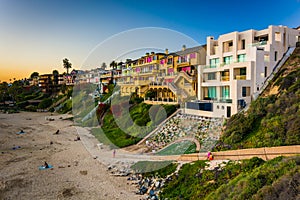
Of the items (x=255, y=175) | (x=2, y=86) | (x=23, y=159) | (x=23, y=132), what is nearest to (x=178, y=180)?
(x=255, y=175)

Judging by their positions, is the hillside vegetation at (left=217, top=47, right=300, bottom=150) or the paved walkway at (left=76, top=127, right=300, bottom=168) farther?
the hillside vegetation at (left=217, top=47, right=300, bottom=150)

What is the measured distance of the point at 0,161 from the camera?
1992 cm

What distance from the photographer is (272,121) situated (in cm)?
1455

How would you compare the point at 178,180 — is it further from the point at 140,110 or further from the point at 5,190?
the point at 140,110

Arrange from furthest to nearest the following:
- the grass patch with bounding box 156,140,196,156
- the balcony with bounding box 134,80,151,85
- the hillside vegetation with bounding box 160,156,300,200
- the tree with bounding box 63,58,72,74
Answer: the tree with bounding box 63,58,72,74
the balcony with bounding box 134,80,151,85
the grass patch with bounding box 156,140,196,156
the hillside vegetation with bounding box 160,156,300,200

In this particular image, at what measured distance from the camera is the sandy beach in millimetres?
13688

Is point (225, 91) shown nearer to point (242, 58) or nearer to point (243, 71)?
point (243, 71)

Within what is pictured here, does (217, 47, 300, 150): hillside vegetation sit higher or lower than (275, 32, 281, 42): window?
lower

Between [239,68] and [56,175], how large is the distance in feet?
70.7

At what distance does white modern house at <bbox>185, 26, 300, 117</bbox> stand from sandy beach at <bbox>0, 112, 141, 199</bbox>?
12563mm

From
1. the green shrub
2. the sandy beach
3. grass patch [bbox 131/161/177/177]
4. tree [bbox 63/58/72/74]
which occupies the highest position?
tree [bbox 63/58/72/74]

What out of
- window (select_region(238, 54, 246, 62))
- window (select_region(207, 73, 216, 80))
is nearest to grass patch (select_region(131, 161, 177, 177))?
window (select_region(207, 73, 216, 80))

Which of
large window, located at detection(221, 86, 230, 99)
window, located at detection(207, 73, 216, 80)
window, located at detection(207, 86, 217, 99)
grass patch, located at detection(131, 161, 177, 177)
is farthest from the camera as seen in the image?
window, located at detection(207, 73, 216, 80)

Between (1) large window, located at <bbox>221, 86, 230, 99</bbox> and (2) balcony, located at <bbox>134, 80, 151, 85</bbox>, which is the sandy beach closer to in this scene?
(1) large window, located at <bbox>221, 86, 230, 99</bbox>
